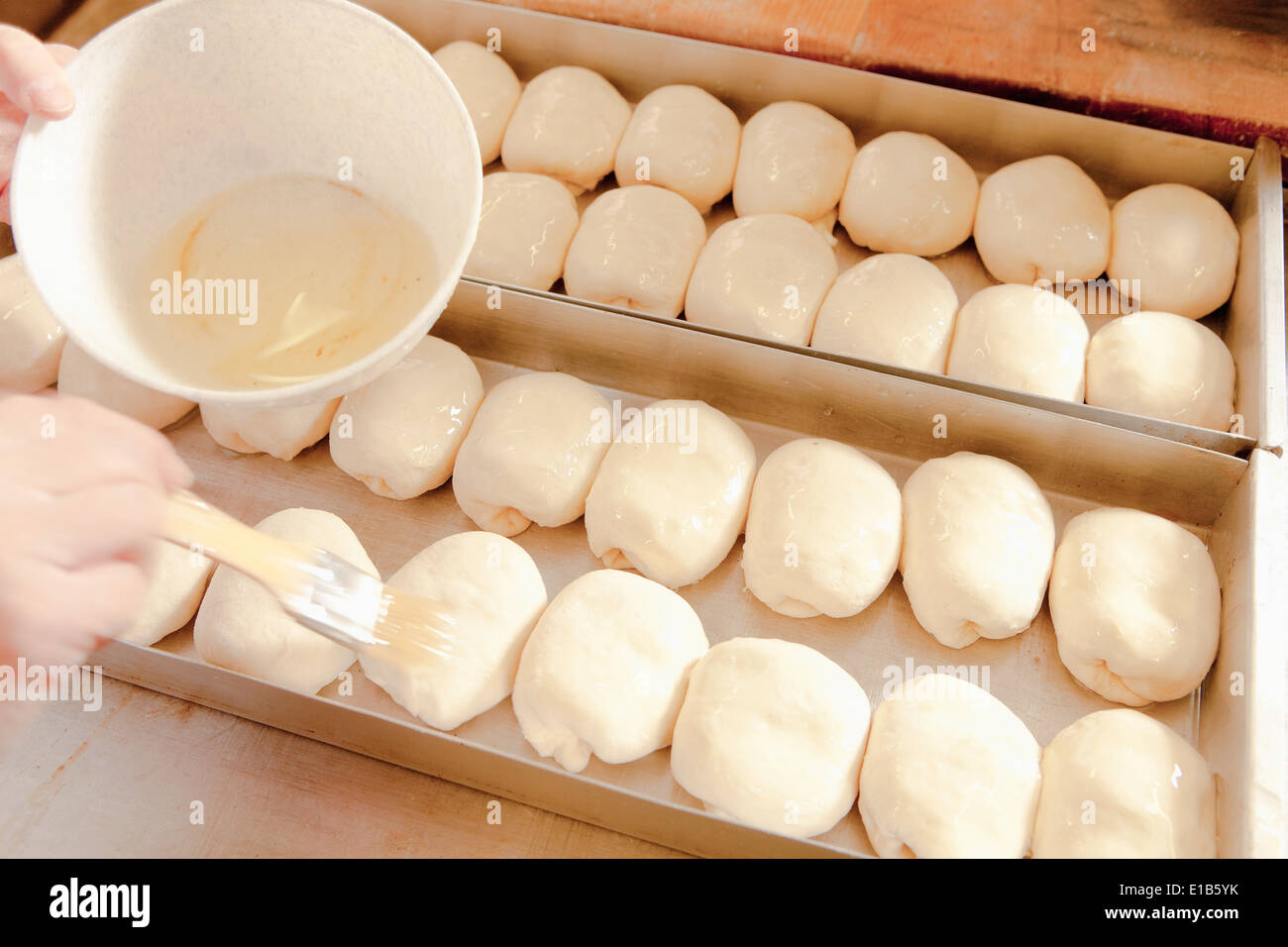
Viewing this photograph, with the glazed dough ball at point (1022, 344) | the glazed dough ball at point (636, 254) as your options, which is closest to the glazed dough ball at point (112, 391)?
the glazed dough ball at point (636, 254)

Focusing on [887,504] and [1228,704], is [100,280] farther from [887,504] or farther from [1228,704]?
[1228,704]

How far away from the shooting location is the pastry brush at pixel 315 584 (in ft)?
3.94

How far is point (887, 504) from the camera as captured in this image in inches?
63.6

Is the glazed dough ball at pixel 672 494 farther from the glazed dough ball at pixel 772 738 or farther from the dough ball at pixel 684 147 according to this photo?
the dough ball at pixel 684 147

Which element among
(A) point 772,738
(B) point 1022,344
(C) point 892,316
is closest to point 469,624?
(A) point 772,738

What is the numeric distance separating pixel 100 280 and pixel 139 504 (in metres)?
0.43

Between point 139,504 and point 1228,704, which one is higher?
point 139,504

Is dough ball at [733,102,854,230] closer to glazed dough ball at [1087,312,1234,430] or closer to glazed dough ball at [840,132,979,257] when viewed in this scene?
glazed dough ball at [840,132,979,257]

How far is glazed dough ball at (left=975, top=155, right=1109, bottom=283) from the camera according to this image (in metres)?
1.91

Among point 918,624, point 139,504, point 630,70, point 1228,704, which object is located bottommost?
point 918,624

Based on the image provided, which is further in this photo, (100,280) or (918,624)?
(918,624)

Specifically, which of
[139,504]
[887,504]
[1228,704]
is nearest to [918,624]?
[887,504]

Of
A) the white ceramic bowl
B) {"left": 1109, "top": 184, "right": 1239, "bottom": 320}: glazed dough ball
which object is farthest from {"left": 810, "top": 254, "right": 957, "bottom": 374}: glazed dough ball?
the white ceramic bowl

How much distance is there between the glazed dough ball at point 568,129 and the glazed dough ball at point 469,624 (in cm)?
100
